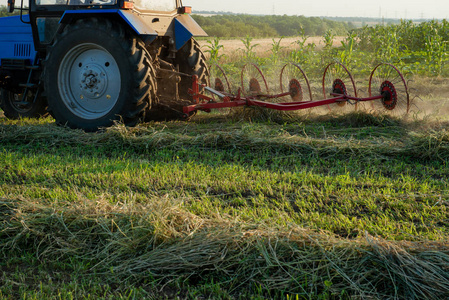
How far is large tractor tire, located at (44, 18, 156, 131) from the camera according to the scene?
6020 mm

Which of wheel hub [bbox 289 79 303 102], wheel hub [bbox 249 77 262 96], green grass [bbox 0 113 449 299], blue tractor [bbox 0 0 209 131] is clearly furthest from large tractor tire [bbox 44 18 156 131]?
wheel hub [bbox 289 79 303 102]

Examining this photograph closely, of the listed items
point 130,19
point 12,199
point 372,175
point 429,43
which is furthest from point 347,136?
point 429,43

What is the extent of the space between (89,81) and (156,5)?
4.47 ft

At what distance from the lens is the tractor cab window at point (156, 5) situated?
6.46 meters

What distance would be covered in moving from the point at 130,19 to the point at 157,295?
4046mm

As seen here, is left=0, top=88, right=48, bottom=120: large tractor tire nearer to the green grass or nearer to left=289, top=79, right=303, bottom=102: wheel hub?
the green grass

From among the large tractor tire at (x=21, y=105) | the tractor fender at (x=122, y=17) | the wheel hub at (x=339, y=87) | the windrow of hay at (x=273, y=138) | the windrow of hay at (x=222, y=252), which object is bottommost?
the windrow of hay at (x=222, y=252)

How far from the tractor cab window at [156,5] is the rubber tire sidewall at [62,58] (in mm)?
642

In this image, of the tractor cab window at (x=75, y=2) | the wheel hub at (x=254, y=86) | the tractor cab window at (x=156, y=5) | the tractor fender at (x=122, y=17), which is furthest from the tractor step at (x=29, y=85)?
the wheel hub at (x=254, y=86)

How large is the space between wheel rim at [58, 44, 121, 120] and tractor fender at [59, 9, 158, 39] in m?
0.37

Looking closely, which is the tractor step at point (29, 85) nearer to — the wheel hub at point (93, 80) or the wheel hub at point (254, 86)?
the wheel hub at point (93, 80)

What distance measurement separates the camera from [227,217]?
3.37 m

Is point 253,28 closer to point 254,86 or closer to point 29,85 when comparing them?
point 254,86

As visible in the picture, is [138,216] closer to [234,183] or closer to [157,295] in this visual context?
[157,295]
